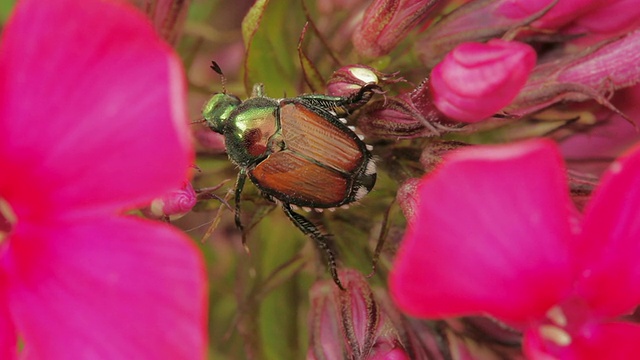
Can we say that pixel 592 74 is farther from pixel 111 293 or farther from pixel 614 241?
pixel 111 293

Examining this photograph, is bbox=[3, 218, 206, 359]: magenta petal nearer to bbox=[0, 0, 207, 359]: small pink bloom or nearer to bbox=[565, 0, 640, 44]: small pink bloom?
bbox=[0, 0, 207, 359]: small pink bloom

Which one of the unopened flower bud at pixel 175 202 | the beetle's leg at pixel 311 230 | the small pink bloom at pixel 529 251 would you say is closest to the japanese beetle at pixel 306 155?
the beetle's leg at pixel 311 230

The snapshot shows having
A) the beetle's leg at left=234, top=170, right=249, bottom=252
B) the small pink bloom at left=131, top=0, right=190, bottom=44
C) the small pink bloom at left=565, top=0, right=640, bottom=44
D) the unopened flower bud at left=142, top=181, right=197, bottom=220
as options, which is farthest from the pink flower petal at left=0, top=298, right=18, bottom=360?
the small pink bloom at left=565, top=0, right=640, bottom=44

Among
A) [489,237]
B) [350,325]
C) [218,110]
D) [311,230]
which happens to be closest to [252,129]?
[218,110]

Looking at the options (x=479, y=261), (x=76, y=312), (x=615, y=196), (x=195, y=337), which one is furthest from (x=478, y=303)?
(x=76, y=312)

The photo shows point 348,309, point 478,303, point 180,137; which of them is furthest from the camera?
point 348,309

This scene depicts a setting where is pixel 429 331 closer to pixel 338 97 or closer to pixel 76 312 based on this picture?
pixel 338 97
